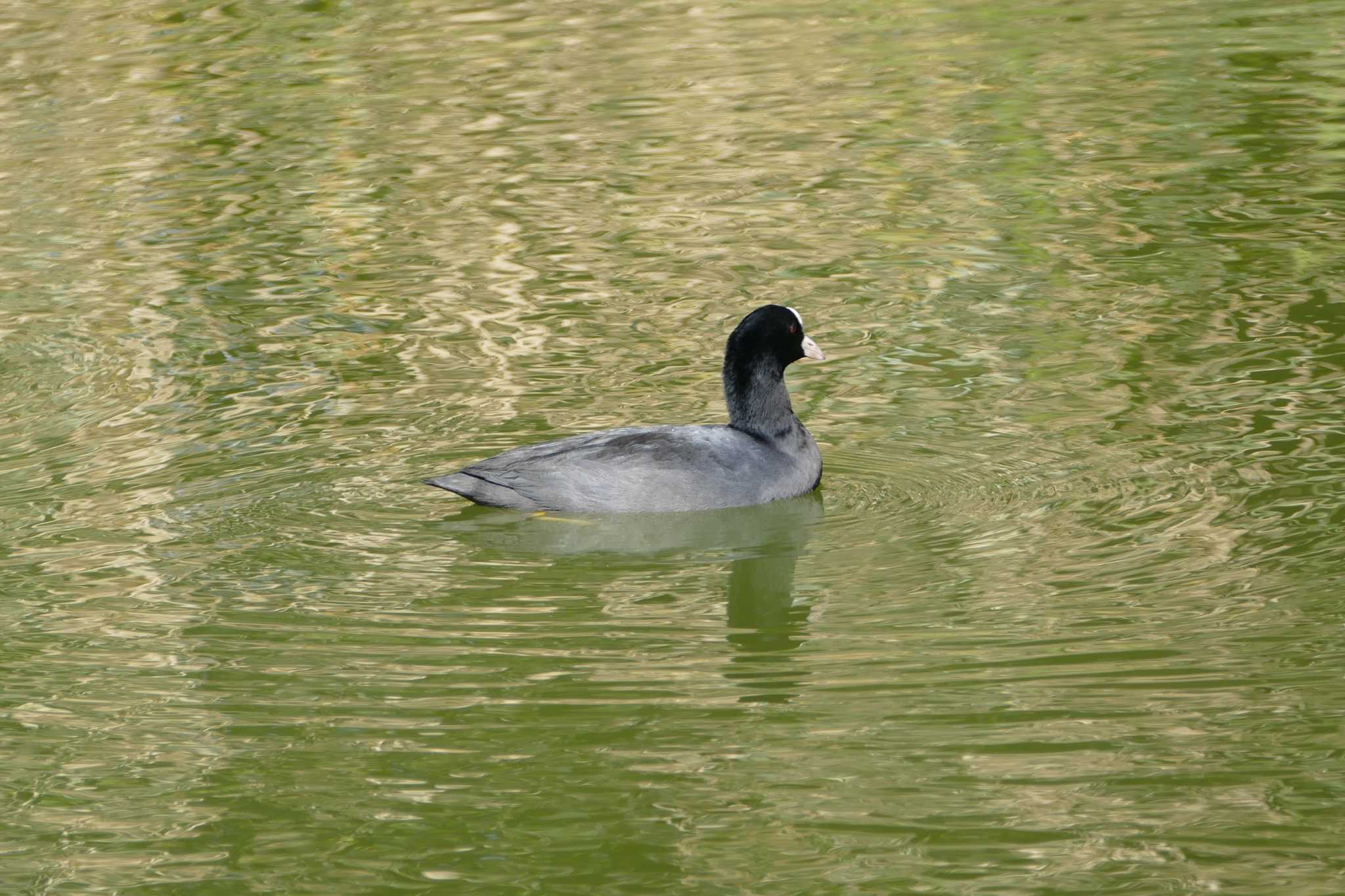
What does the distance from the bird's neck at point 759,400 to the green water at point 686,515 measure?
0.41 m

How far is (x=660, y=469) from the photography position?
8461mm

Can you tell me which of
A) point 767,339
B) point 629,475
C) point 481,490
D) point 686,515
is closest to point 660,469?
point 629,475

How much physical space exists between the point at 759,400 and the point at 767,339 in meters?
0.30

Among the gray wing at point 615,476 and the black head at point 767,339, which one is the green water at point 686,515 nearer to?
the gray wing at point 615,476

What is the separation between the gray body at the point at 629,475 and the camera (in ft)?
27.7

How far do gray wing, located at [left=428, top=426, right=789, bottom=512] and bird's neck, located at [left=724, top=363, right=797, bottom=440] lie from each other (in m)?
0.36

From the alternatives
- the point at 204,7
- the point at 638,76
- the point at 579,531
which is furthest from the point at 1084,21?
the point at 579,531

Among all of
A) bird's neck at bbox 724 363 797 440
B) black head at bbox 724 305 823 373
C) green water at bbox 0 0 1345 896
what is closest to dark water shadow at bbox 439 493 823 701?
green water at bbox 0 0 1345 896

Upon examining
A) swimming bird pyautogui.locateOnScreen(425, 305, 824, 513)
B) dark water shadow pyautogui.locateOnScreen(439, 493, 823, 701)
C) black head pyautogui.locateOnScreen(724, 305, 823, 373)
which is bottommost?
dark water shadow pyautogui.locateOnScreen(439, 493, 823, 701)

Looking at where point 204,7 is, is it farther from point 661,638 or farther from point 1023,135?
point 661,638

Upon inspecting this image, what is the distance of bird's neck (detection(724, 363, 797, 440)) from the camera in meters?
8.99

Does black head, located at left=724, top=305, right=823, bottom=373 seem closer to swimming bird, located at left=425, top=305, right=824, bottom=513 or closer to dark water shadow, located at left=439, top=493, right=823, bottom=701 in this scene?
swimming bird, located at left=425, top=305, right=824, bottom=513

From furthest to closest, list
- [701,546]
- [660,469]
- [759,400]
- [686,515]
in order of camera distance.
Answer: [759,400] → [686,515] → [660,469] → [701,546]

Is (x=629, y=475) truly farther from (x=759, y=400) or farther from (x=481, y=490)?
(x=759, y=400)
